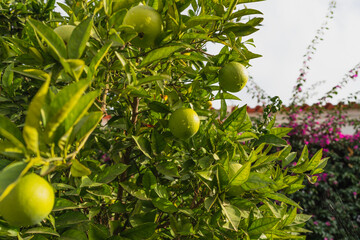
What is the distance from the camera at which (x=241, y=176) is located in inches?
39.1

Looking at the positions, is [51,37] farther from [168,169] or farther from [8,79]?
[168,169]

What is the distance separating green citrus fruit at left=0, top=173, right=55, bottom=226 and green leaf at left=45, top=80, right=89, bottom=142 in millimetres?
129

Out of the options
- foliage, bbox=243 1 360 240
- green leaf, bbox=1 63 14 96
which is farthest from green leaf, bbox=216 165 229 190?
foliage, bbox=243 1 360 240

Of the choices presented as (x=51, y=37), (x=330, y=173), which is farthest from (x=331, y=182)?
(x=51, y=37)

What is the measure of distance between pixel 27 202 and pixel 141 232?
0.52 meters

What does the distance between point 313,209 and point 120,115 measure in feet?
14.6

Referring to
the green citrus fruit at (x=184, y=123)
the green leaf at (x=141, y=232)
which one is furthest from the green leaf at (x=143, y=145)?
the green leaf at (x=141, y=232)

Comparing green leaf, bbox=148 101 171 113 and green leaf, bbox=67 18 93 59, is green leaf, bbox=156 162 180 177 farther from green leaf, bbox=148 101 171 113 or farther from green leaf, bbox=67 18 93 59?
green leaf, bbox=67 18 93 59

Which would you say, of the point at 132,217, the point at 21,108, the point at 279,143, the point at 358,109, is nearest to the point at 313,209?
the point at 358,109

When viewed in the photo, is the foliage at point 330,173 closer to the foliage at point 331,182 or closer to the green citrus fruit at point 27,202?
the foliage at point 331,182

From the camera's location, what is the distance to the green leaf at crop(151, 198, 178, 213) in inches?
44.8

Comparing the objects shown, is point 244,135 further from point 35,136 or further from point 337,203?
point 337,203

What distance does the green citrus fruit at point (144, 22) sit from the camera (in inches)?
36.7

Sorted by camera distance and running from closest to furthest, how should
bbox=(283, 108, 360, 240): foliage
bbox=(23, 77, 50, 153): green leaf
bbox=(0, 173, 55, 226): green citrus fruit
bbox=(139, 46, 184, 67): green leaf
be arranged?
bbox=(23, 77, 50, 153): green leaf < bbox=(0, 173, 55, 226): green citrus fruit < bbox=(139, 46, 184, 67): green leaf < bbox=(283, 108, 360, 240): foliage
